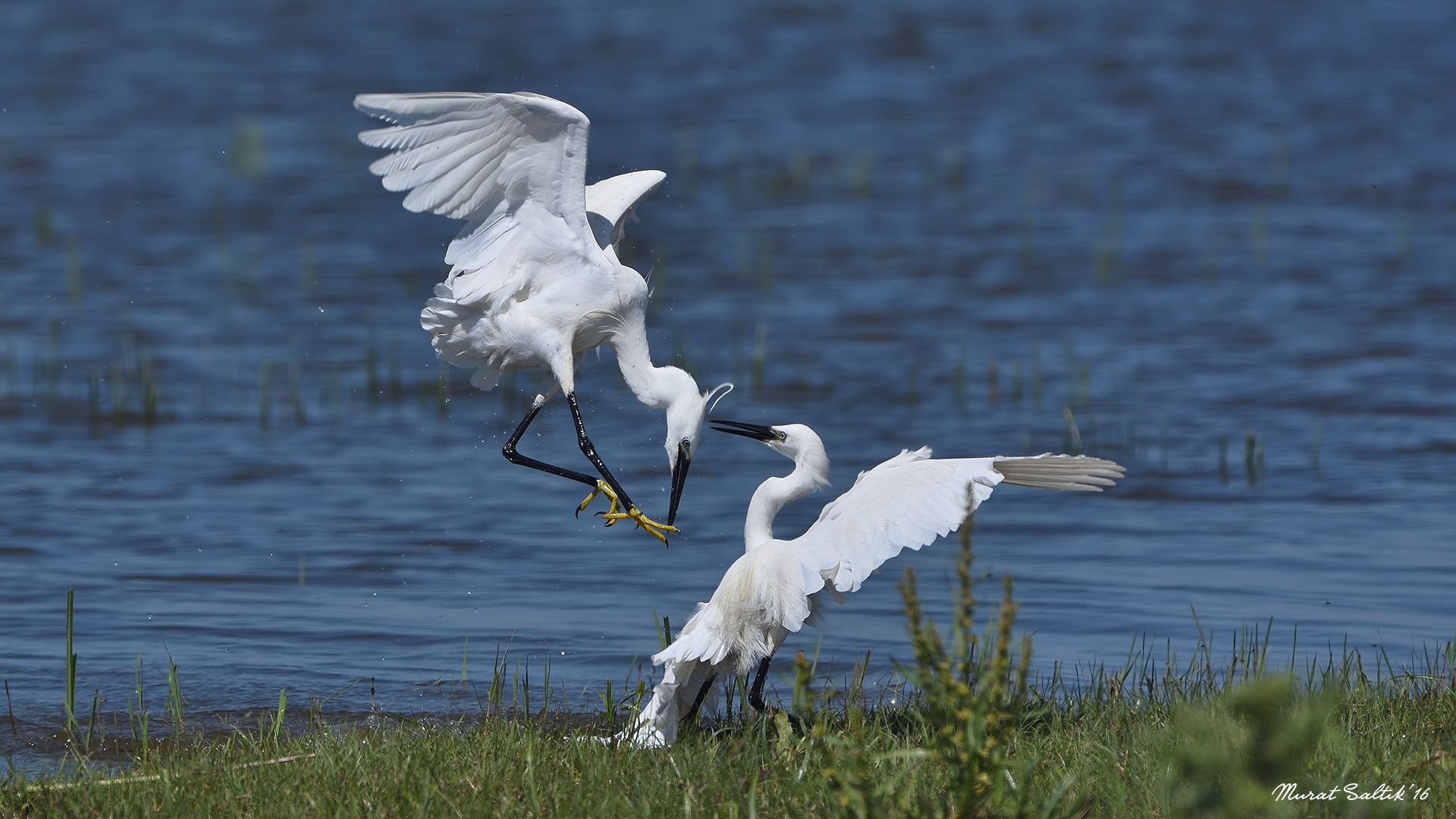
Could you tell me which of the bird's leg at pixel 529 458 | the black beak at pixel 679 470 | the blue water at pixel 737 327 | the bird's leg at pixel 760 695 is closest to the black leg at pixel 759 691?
the bird's leg at pixel 760 695

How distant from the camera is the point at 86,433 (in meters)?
10.0

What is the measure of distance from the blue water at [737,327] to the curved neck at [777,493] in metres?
1.00

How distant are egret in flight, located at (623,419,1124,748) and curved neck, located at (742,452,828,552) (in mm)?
168

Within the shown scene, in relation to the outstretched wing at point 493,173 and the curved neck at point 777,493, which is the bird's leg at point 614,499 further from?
the curved neck at point 777,493

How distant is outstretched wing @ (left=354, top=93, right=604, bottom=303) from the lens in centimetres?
628

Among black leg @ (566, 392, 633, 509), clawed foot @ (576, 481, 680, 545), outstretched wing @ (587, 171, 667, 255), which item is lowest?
clawed foot @ (576, 481, 680, 545)

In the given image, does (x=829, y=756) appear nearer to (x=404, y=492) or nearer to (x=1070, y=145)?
→ (x=404, y=492)

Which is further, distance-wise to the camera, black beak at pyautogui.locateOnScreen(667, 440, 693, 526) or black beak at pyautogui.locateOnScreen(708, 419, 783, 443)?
black beak at pyautogui.locateOnScreen(667, 440, 693, 526)

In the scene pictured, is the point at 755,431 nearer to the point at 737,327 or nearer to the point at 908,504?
the point at 908,504

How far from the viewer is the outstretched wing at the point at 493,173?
20.6 ft

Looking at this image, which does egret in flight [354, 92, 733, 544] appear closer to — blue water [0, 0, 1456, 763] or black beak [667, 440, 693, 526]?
black beak [667, 440, 693, 526]

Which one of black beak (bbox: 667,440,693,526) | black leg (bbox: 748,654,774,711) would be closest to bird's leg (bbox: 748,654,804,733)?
black leg (bbox: 748,654,774,711)

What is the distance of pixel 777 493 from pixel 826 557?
60 cm

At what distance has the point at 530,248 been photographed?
687 cm
